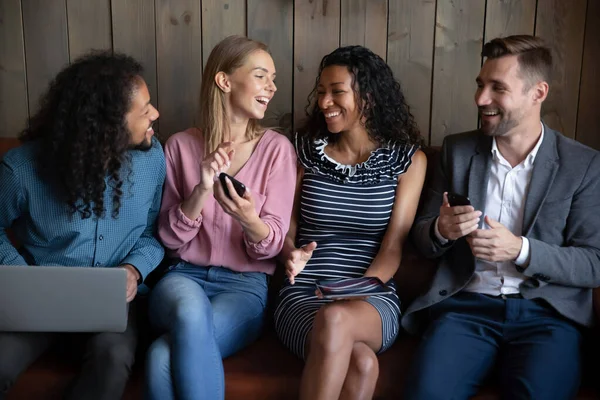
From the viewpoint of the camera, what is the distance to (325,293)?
1.60 meters

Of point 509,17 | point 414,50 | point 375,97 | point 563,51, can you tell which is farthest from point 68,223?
point 563,51

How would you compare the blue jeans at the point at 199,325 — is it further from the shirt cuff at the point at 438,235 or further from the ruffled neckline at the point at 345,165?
the shirt cuff at the point at 438,235

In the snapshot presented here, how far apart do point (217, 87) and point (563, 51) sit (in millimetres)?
1146

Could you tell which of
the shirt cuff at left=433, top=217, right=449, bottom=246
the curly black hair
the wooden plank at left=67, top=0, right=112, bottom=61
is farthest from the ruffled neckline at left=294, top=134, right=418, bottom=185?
the wooden plank at left=67, top=0, right=112, bottom=61

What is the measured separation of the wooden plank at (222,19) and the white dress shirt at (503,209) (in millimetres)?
932

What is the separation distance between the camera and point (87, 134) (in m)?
1.63

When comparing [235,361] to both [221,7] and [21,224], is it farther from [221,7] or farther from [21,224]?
[221,7]

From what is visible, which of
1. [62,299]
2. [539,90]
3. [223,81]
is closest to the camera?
[62,299]

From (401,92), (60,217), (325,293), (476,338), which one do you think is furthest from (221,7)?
(476,338)

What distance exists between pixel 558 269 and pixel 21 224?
4.70 feet

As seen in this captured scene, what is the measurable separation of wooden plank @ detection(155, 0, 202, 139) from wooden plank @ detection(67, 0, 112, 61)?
0.18 meters

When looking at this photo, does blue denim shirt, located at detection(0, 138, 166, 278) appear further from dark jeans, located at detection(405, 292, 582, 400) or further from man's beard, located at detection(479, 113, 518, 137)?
man's beard, located at detection(479, 113, 518, 137)

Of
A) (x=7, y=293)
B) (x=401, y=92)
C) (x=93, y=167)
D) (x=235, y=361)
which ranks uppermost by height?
(x=401, y=92)

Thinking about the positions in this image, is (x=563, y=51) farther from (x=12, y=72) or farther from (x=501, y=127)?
(x=12, y=72)
